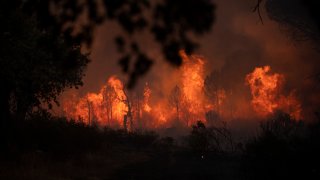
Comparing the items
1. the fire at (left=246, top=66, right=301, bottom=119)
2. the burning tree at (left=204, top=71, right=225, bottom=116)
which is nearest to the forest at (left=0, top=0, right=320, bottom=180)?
the fire at (left=246, top=66, right=301, bottom=119)

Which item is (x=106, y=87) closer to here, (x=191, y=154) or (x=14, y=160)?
(x=191, y=154)

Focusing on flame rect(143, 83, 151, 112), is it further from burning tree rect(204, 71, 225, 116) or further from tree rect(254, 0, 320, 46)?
tree rect(254, 0, 320, 46)

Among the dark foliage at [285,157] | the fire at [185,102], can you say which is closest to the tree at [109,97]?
the fire at [185,102]

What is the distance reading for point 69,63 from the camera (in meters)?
3.86

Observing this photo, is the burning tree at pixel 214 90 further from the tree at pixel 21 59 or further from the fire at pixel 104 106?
the tree at pixel 21 59

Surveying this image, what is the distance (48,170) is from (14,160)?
167cm

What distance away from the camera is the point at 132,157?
34.3 metres

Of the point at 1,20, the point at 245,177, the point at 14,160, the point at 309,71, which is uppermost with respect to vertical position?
the point at 309,71

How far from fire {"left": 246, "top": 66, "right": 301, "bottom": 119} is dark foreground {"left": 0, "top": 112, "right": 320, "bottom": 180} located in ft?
189

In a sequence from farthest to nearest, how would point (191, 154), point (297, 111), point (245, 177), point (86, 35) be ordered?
point (297, 111)
point (191, 154)
point (245, 177)
point (86, 35)

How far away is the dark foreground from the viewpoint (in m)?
17.9

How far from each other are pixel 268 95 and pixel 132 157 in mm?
68330

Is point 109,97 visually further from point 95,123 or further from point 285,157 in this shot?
point 285,157

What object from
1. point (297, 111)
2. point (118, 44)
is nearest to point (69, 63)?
point (118, 44)
